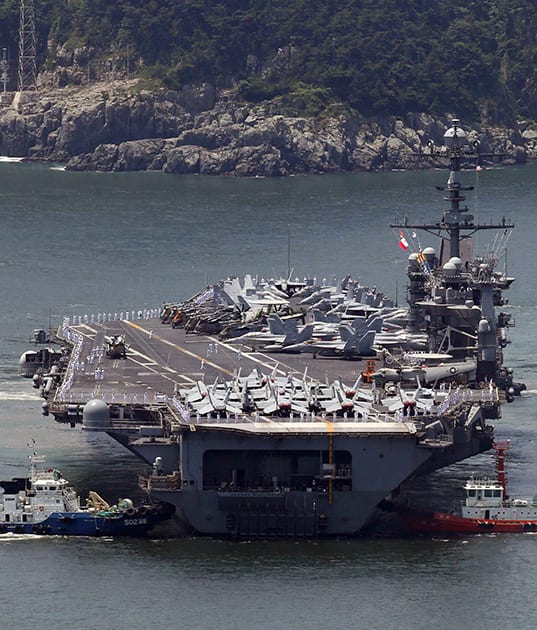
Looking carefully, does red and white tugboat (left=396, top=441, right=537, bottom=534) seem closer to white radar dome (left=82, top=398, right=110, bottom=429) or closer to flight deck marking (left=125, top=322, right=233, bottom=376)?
white radar dome (left=82, top=398, right=110, bottom=429)

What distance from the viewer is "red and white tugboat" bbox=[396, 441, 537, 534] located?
281 ft

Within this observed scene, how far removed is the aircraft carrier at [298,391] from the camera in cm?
8431

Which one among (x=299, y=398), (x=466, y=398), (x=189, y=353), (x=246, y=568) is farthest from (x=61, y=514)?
(x=189, y=353)

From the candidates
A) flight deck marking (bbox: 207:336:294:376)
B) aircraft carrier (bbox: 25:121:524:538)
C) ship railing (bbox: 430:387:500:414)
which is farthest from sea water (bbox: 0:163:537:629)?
flight deck marking (bbox: 207:336:294:376)

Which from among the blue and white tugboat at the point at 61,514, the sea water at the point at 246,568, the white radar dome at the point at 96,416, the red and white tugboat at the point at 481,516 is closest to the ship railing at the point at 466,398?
the red and white tugboat at the point at 481,516

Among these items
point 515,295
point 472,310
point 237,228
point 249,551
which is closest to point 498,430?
point 472,310

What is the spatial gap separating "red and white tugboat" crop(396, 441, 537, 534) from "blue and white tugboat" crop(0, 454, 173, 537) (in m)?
9.35

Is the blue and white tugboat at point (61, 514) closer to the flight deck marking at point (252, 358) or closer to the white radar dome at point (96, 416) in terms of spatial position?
the white radar dome at point (96, 416)

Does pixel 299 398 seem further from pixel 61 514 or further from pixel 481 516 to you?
pixel 61 514

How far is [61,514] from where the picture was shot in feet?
279

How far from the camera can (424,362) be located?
3922 inches

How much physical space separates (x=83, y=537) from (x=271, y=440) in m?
7.66

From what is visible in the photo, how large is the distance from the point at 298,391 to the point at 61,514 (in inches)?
459

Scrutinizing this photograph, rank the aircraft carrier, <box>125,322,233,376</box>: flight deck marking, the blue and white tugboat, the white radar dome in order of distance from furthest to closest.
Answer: <box>125,322,233,376</box>: flight deck marking → the white radar dome → the blue and white tugboat → the aircraft carrier
